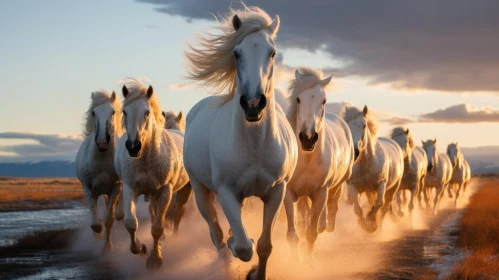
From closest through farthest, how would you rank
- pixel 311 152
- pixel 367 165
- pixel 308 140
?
pixel 308 140 → pixel 311 152 → pixel 367 165

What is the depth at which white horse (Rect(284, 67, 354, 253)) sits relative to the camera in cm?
914

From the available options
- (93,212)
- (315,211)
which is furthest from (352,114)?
(93,212)

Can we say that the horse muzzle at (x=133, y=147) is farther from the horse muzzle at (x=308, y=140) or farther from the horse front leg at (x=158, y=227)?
the horse muzzle at (x=308, y=140)

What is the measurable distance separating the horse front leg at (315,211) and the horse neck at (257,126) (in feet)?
10.4

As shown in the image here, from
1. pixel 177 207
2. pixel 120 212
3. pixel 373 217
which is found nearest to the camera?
pixel 120 212

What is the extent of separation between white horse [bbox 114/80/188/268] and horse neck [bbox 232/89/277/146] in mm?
2970

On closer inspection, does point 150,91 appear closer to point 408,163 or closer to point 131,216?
point 131,216

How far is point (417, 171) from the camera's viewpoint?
2136 centimetres

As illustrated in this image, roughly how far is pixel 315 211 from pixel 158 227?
2.36m

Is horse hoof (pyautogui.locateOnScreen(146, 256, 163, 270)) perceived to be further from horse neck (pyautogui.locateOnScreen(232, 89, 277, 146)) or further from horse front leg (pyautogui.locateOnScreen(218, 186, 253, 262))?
horse neck (pyautogui.locateOnScreen(232, 89, 277, 146))

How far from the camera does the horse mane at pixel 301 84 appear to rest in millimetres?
9695

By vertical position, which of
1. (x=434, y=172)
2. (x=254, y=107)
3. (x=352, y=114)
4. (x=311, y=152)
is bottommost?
(x=434, y=172)

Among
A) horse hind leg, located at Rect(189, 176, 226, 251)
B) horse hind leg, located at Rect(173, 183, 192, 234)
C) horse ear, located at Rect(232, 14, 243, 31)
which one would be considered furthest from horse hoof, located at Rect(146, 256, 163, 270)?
horse ear, located at Rect(232, 14, 243, 31)

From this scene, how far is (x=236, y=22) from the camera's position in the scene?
6895mm
